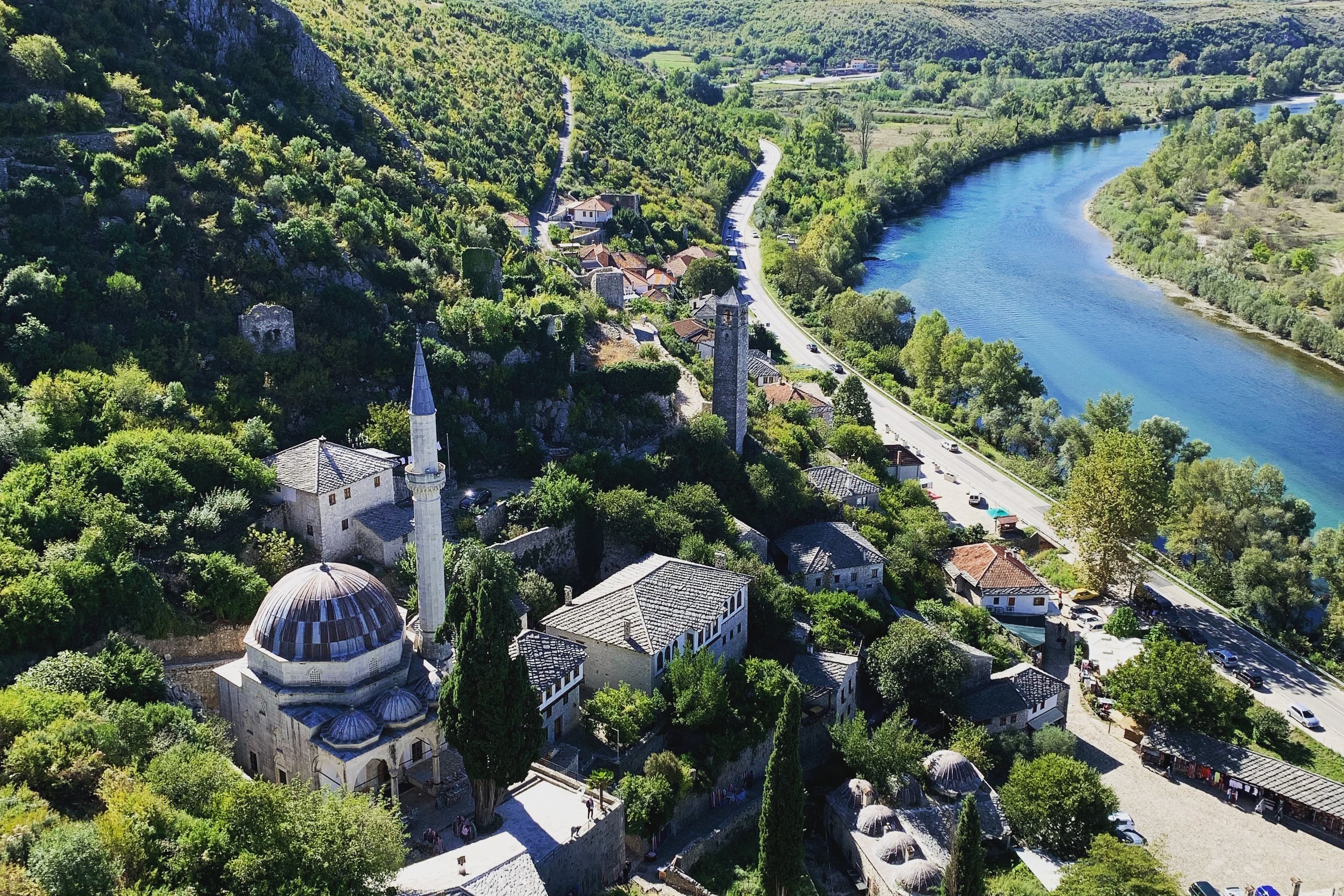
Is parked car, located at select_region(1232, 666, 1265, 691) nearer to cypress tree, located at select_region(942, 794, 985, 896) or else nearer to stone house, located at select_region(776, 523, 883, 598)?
stone house, located at select_region(776, 523, 883, 598)

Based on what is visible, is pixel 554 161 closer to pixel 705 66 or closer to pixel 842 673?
pixel 842 673

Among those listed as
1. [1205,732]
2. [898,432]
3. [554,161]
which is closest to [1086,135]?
[554,161]

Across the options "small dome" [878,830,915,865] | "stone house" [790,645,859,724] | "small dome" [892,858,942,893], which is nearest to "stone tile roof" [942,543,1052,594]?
"stone house" [790,645,859,724]

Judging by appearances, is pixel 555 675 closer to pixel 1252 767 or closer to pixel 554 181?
pixel 1252 767

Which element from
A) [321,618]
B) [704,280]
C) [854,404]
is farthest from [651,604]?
[704,280]

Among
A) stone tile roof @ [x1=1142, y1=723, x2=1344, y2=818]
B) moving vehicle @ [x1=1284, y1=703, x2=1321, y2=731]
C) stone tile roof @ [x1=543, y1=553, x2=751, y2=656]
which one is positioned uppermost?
stone tile roof @ [x1=543, y1=553, x2=751, y2=656]

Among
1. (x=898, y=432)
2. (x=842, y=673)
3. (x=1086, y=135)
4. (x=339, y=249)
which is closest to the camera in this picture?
(x=842, y=673)

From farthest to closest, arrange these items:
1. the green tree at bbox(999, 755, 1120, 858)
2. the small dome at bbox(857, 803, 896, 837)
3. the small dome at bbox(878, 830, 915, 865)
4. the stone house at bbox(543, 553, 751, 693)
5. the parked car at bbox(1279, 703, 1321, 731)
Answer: the parked car at bbox(1279, 703, 1321, 731) → the stone house at bbox(543, 553, 751, 693) → the green tree at bbox(999, 755, 1120, 858) → the small dome at bbox(857, 803, 896, 837) → the small dome at bbox(878, 830, 915, 865)

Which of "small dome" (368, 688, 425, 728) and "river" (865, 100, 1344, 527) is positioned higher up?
"small dome" (368, 688, 425, 728)
